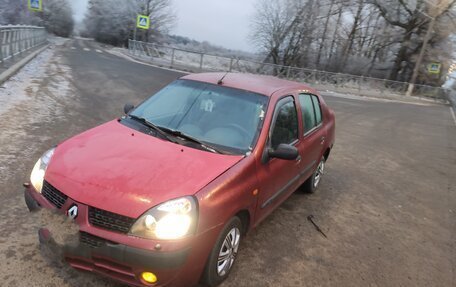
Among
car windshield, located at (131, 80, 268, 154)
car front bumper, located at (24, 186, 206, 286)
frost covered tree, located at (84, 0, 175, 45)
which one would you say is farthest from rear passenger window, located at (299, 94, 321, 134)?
frost covered tree, located at (84, 0, 175, 45)

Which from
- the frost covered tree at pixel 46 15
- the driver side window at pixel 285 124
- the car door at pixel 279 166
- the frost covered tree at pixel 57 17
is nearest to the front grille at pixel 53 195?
the car door at pixel 279 166

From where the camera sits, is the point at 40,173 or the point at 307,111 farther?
the point at 307,111

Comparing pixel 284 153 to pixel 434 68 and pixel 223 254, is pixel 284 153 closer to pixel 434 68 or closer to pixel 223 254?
pixel 223 254

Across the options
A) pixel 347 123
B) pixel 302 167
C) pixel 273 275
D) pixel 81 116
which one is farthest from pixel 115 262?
pixel 347 123

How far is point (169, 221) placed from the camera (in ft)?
9.12

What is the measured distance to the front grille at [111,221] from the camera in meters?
2.75

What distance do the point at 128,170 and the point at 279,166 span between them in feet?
5.25

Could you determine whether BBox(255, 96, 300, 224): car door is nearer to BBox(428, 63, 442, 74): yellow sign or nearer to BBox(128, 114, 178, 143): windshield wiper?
BBox(128, 114, 178, 143): windshield wiper

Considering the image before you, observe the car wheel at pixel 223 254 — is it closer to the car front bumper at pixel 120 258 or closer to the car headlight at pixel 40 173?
the car front bumper at pixel 120 258

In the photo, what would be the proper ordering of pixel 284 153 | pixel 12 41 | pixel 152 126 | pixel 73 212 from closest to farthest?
pixel 73 212, pixel 284 153, pixel 152 126, pixel 12 41

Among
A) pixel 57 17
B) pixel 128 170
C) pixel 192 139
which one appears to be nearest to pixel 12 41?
pixel 192 139

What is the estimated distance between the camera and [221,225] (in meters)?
3.10

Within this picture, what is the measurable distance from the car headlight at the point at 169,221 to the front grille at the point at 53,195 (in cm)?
61

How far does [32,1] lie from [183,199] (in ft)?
89.0
